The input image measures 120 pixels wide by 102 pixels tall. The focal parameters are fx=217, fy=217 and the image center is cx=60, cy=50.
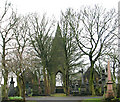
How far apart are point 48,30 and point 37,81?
10.3 meters

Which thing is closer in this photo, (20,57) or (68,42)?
(20,57)

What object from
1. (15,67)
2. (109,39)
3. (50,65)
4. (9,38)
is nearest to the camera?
(15,67)

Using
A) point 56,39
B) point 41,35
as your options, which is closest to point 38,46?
point 41,35

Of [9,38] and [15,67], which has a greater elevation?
[9,38]

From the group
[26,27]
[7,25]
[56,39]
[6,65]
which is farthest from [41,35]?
[6,65]

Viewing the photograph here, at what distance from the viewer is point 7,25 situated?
80.1 feet

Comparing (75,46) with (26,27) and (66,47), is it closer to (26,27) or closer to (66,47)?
(66,47)

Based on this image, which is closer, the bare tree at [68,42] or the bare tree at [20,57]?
the bare tree at [20,57]

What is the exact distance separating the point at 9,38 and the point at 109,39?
11925 mm

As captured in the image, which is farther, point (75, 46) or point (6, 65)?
point (75, 46)

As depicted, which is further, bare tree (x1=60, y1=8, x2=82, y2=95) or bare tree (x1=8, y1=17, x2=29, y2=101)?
bare tree (x1=60, y1=8, x2=82, y2=95)

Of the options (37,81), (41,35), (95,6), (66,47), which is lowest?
(37,81)

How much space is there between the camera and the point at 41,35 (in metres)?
32.7

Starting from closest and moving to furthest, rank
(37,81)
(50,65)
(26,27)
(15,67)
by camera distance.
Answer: (15,67)
(26,27)
(50,65)
(37,81)
